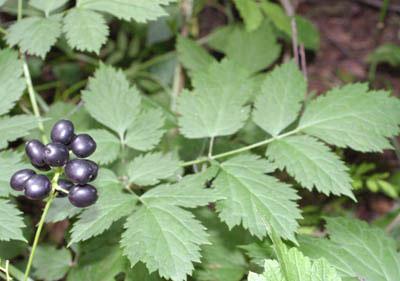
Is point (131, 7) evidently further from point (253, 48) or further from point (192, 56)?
point (253, 48)

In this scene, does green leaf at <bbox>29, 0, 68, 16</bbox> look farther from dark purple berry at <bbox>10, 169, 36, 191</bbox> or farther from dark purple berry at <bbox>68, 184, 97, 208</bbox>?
dark purple berry at <bbox>68, 184, 97, 208</bbox>

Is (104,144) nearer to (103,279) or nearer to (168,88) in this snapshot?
(103,279)

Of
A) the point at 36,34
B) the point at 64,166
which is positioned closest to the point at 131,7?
the point at 36,34

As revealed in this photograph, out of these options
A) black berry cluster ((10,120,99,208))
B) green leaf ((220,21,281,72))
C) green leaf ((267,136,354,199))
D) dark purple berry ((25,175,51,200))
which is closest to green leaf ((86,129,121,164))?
black berry cluster ((10,120,99,208))

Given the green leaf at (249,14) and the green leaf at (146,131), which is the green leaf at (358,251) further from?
the green leaf at (249,14)

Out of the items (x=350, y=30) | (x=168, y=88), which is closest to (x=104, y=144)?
(x=168, y=88)

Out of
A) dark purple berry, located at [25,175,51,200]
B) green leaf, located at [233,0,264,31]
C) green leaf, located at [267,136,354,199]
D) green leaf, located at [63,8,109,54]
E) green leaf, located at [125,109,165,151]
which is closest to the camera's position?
dark purple berry, located at [25,175,51,200]

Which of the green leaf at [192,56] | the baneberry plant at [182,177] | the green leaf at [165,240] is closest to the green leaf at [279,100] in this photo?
the baneberry plant at [182,177]
